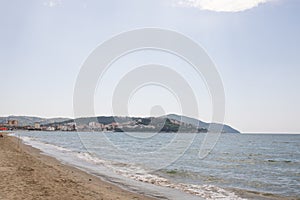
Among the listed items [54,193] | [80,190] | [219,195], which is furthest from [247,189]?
[54,193]

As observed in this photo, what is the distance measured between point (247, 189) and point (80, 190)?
27.8 feet

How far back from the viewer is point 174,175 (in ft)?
66.7

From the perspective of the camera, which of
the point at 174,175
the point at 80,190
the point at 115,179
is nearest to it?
the point at 80,190

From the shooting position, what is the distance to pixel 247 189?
1609cm

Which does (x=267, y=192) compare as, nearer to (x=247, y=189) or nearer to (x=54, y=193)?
(x=247, y=189)

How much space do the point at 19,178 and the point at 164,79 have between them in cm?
2748

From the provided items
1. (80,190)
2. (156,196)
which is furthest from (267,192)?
(80,190)

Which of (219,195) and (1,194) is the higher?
(1,194)

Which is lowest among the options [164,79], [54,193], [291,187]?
[291,187]

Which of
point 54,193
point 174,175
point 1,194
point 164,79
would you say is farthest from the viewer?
point 164,79

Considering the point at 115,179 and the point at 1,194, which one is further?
the point at 115,179

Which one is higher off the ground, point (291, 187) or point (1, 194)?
point (1, 194)

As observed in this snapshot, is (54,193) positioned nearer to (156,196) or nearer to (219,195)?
(156,196)

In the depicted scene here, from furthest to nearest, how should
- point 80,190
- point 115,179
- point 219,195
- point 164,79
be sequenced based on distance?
1. point 164,79
2. point 115,179
3. point 219,195
4. point 80,190
